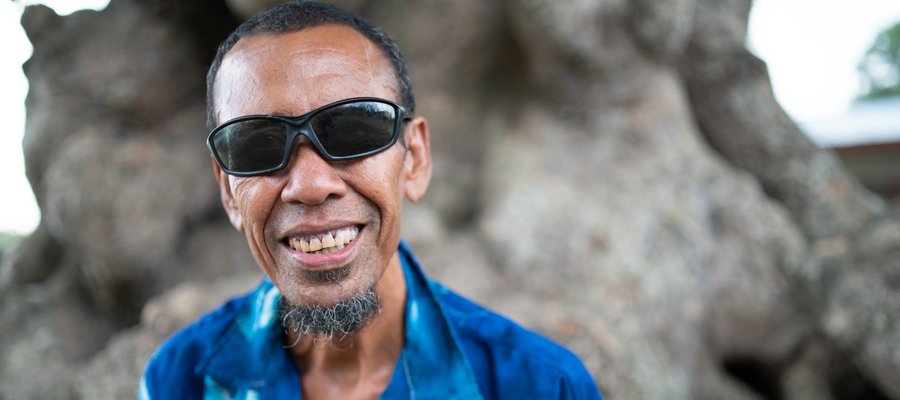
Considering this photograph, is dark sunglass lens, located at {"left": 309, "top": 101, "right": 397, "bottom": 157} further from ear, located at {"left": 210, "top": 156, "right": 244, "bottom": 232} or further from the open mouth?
ear, located at {"left": 210, "top": 156, "right": 244, "bottom": 232}

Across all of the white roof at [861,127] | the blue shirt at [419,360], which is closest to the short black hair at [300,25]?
the blue shirt at [419,360]

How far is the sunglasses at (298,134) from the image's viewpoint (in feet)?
3.38

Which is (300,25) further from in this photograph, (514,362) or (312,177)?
(514,362)

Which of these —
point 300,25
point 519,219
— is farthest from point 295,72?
point 519,219

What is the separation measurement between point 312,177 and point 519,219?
4.98 ft

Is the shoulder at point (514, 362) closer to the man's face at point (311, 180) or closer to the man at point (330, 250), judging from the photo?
the man at point (330, 250)

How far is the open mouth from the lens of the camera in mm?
1065

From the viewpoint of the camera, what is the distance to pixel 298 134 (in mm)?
1028

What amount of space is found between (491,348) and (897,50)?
1723 centimetres

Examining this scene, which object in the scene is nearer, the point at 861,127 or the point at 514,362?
the point at 514,362

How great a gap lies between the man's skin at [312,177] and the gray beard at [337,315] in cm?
1

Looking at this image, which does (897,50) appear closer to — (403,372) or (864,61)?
(864,61)

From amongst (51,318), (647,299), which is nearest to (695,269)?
(647,299)

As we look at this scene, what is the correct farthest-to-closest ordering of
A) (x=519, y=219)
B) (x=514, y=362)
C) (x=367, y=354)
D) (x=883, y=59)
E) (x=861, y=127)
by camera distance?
(x=883, y=59)
(x=861, y=127)
(x=519, y=219)
(x=367, y=354)
(x=514, y=362)
